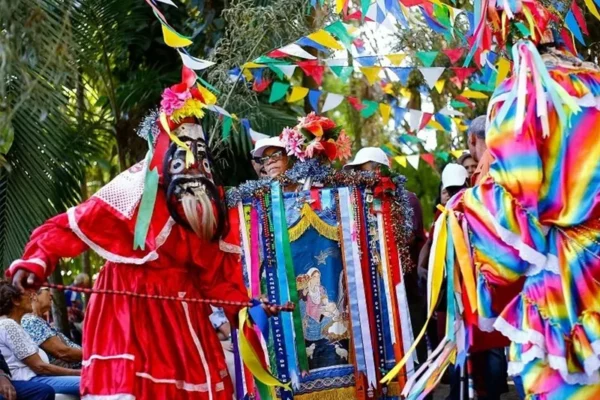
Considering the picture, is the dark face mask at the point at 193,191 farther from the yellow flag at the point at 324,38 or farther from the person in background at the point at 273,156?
the yellow flag at the point at 324,38

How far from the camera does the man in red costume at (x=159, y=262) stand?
5207mm

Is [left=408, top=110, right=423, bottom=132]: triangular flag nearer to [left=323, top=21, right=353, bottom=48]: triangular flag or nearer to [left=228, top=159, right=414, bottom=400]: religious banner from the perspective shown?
[left=323, top=21, right=353, bottom=48]: triangular flag

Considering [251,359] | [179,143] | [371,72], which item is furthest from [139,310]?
[371,72]

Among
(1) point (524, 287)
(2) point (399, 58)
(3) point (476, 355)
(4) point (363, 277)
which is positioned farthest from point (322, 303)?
(2) point (399, 58)

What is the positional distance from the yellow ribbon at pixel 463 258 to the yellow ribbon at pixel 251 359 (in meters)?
1.27

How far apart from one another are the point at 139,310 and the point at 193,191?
2.15 ft

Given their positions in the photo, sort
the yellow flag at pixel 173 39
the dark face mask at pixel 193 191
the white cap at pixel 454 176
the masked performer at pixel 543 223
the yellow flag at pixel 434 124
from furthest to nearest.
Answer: the yellow flag at pixel 434 124 < the white cap at pixel 454 176 < the yellow flag at pixel 173 39 < the dark face mask at pixel 193 191 < the masked performer at pixel 543 223

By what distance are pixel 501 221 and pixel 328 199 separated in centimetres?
240

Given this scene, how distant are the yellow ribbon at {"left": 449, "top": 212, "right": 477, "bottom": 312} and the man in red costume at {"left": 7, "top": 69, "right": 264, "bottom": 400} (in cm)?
136

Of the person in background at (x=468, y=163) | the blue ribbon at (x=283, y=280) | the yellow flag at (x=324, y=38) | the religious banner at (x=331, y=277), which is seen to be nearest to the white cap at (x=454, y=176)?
the person in background at (x=468, y=163)

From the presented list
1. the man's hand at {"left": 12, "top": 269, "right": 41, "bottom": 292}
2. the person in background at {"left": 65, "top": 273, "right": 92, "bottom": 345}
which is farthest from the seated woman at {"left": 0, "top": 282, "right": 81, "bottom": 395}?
the person in background at {"left": 65, "top": 273, "right": 92, "bottom": 345}

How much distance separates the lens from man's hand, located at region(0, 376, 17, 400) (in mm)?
6035

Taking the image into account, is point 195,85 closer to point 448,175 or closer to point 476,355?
point 448,175

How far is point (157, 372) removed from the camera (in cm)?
525
